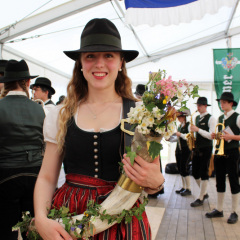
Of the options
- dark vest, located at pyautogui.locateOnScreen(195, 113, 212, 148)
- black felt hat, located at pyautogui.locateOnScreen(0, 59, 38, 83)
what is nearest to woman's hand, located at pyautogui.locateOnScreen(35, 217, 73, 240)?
black felt hat, located at pyautogui.locateOnScreen(0, 59, 38, 83)

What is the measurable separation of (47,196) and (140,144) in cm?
52

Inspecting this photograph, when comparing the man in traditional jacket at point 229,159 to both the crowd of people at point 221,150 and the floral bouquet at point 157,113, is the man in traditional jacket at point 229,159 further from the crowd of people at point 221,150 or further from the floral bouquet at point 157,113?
the floral bouquet at point 157,113

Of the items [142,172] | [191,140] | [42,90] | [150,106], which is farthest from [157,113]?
[191,140]

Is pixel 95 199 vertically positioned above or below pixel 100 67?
below

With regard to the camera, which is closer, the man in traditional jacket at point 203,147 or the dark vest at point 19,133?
the dark vest at point 19,133

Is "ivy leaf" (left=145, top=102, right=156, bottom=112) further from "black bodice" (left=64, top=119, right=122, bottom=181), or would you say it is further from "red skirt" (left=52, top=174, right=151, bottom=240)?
"red skirt" (left=52, top=174, right=151, bottom=240)

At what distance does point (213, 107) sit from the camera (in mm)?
10234

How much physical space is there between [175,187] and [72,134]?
5.86 meters

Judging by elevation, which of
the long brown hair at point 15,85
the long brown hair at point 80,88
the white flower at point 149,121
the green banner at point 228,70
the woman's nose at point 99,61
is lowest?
the white flower at point 149,121

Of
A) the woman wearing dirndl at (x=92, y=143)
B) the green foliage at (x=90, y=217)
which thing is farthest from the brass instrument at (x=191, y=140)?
the green foliage at (x=90, y=217)

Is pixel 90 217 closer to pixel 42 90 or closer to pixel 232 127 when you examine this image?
pixel 42 90

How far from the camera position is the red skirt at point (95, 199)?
1.15 meters

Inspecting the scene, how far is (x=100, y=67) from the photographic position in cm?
123

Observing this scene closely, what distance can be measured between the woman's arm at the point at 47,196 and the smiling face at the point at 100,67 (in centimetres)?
35
